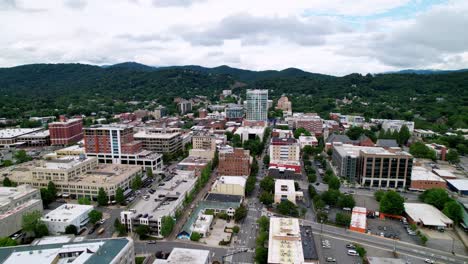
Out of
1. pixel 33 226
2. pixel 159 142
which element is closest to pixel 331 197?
pixel 33 226

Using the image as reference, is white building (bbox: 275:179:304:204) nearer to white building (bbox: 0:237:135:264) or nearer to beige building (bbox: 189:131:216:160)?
beige building (bbox: 189:131:216:160)

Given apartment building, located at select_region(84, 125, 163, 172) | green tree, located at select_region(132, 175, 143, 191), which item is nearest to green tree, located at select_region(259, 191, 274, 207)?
green tree, located at select_region(132, 175, 143, 191)

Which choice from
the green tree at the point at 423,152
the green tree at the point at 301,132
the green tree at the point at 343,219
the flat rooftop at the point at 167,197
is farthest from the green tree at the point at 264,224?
the green tree at the point at 301,132

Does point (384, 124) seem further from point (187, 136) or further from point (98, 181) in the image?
point (98, 181)

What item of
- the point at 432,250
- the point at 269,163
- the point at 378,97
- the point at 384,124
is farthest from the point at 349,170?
the point at 378,97

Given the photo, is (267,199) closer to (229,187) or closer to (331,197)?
(229,187)

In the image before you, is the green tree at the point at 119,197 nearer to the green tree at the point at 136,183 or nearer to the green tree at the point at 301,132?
the green tree at the point at 136,183
